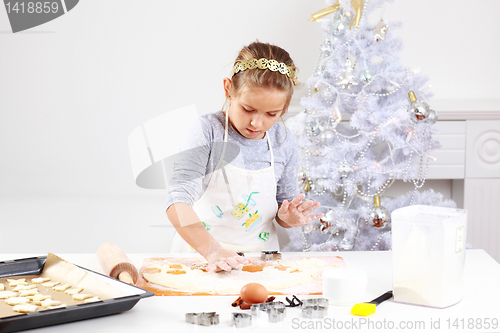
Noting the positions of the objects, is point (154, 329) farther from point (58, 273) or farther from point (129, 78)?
point (129, 78)

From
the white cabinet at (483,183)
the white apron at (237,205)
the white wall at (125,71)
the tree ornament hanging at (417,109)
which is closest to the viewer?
the white apron at (237,205)

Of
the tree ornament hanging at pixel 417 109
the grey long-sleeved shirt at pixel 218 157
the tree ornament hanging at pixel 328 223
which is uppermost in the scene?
the tree ornament hanging at pixel 417 109

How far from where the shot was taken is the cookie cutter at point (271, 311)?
0.83 m

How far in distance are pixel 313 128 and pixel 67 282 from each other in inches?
47.6

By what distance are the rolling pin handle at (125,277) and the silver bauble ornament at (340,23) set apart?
4.42 feet

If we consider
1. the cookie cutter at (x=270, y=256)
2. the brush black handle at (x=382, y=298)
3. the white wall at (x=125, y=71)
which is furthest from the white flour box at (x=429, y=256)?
the white wall at (x=125, y=71)

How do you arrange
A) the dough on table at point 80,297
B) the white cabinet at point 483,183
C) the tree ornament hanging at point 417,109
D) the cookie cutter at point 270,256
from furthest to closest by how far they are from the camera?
the white cabinet at point 483,183 < the tree ornament hanging at point 417,109 < the cookie cutter at point 270,256 < the dough on table at point 80,297

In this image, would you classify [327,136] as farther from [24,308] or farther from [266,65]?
[24,308]

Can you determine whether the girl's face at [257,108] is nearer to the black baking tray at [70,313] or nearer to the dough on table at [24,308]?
the black baking tray at [70,313]

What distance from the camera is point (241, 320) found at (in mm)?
812

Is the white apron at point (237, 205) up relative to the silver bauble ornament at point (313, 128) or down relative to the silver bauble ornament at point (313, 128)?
down

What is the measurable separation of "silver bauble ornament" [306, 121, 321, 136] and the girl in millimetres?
377

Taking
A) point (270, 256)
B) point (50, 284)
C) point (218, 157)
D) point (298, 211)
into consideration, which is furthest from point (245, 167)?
point (50, 284)

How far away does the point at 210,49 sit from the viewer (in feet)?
8.77
